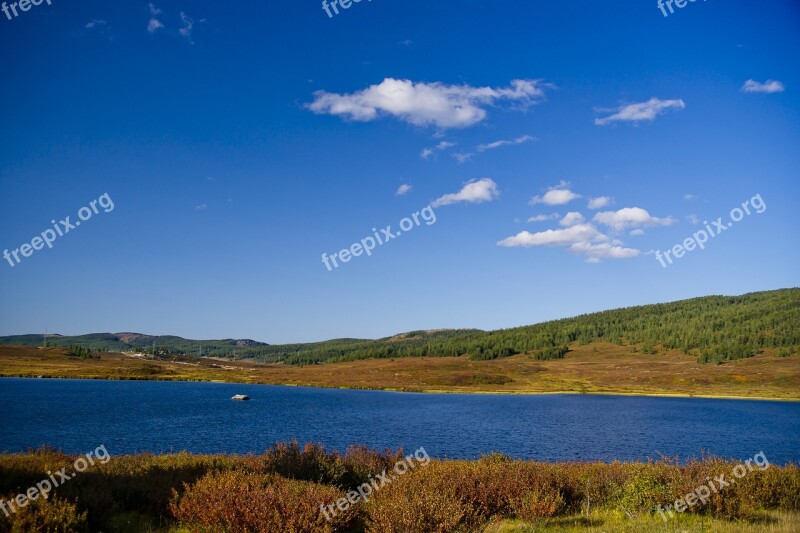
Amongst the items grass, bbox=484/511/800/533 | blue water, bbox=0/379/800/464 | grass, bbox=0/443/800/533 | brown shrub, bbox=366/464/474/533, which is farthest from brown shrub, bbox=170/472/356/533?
blue water, bbox=0/379/800/464

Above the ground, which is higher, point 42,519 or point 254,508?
point 42,519

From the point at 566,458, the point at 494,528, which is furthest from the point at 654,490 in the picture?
the point at 566,458

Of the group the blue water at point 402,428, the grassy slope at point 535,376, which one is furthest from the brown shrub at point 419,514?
the grassy slope at point 535,376

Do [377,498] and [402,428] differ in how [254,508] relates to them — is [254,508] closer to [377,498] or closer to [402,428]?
[377,498]

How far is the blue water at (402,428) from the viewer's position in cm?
4525

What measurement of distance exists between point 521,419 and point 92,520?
68722 millimetres

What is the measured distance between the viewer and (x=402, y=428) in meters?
58.1

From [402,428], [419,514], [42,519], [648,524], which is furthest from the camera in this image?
[402,428]

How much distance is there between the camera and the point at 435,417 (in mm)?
72188

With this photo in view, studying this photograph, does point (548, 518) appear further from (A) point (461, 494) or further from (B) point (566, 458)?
(B) point (566, 458)

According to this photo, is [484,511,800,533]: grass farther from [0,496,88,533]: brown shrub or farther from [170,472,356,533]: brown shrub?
[0,496,88,533]: brown shrub

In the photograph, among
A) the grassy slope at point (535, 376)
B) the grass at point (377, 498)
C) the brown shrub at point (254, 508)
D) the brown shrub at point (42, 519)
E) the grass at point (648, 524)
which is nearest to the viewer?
the brown shrub at point (42, 519)

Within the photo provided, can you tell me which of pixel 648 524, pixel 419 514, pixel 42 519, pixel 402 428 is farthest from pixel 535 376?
pixel 42 519

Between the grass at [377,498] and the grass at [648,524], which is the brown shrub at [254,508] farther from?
the grass at [648,524]
